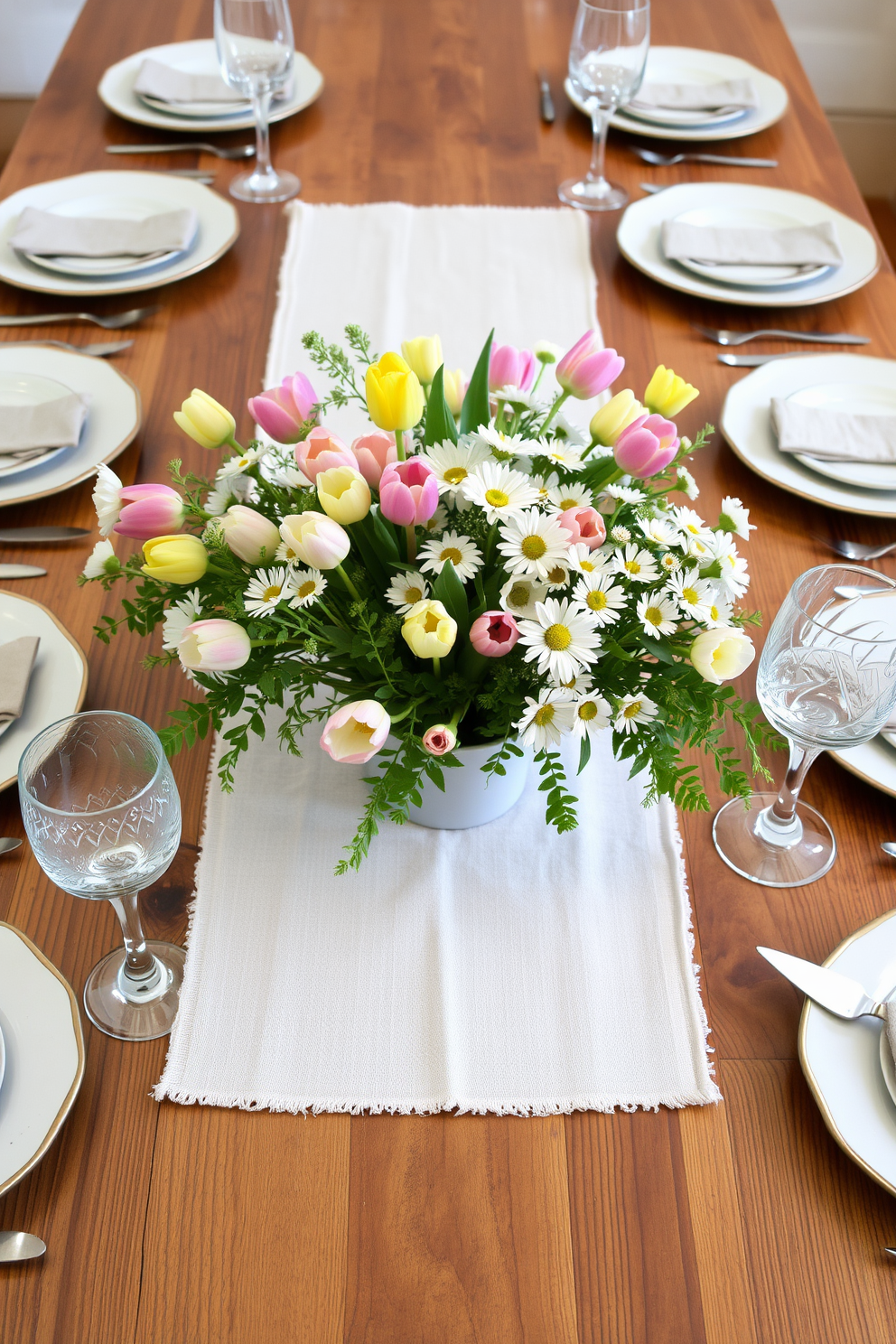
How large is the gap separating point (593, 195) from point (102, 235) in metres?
0.68

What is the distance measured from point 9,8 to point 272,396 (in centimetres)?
272

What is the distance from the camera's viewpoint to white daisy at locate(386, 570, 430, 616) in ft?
2.24

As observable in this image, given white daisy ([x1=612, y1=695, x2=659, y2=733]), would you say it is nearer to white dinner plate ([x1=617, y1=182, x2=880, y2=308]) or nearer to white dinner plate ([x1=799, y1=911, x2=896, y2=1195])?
white dinner plate ([x1=799, y1=911, x2=896, y2=1195])

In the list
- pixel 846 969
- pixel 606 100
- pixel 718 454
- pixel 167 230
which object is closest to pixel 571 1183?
pixel 846 969

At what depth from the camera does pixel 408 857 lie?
0.81 m

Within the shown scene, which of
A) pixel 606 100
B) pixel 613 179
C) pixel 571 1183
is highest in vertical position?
pixel 606 100

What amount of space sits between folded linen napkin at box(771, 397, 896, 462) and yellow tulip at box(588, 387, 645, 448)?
0.42m

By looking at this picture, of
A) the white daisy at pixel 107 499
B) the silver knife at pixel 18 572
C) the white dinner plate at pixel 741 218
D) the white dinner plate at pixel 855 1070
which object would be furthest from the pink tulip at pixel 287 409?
the white dinner plate at pixel 741 218

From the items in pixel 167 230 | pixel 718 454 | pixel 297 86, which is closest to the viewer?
pixel 718 454

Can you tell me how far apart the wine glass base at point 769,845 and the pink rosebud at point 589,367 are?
12.8 inches

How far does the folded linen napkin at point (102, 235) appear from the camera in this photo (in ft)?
4.35

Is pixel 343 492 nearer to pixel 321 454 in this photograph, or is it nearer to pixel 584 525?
pixel 321 454

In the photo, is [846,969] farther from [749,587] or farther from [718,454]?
[718,454]

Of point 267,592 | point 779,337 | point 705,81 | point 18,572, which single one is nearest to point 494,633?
point 267,592
